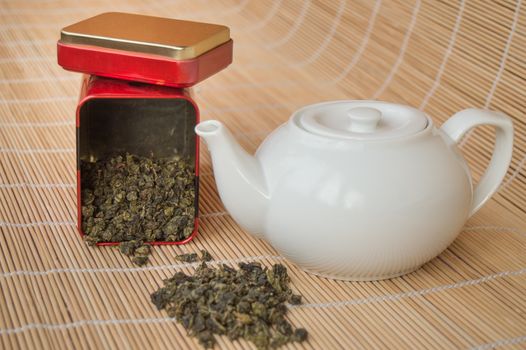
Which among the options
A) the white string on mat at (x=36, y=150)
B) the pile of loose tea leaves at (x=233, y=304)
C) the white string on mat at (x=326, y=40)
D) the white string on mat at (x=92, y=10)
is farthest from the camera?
the white string on mat at (x=92, y=10)

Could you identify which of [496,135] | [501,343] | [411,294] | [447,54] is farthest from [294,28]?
[501,343]

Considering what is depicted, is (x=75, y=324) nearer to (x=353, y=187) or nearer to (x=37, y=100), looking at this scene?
(x=353, y=187)

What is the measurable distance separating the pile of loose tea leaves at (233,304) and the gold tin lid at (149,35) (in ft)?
1.01

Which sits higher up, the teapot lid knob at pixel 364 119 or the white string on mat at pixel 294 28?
the teapot lid knob at pixel 364 119

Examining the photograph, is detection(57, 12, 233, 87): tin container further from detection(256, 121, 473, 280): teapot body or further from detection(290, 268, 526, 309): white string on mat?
detection(290, 268, 526, 309): white string on mat

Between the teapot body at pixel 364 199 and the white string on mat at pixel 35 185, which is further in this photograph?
the white string on mat at pixel 35 185

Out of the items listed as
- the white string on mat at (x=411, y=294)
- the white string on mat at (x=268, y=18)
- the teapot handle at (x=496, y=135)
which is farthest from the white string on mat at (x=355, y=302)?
the white string on mat at (x=268, y=18)

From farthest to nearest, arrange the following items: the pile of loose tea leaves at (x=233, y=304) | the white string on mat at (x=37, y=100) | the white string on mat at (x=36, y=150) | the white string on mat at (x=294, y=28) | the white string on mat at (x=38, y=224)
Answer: the white string on mat at (x=294, y=28), the white string on mat at (x=37, y=100), the white string on mat at (x=36, y=150), the white string on mat at (x=38, y=224), the pile of loose tea leaves at (x=233, y=304)

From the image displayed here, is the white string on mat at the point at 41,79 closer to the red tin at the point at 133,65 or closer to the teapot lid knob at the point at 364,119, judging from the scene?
the red tin at the point at 133,65

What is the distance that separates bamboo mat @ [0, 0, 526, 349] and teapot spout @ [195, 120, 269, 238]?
13 centimetres

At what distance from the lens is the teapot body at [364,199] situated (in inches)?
39.0

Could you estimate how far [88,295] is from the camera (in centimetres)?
104

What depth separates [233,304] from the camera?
3.22 feet

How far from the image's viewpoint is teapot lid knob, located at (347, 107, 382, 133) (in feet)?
3.32
